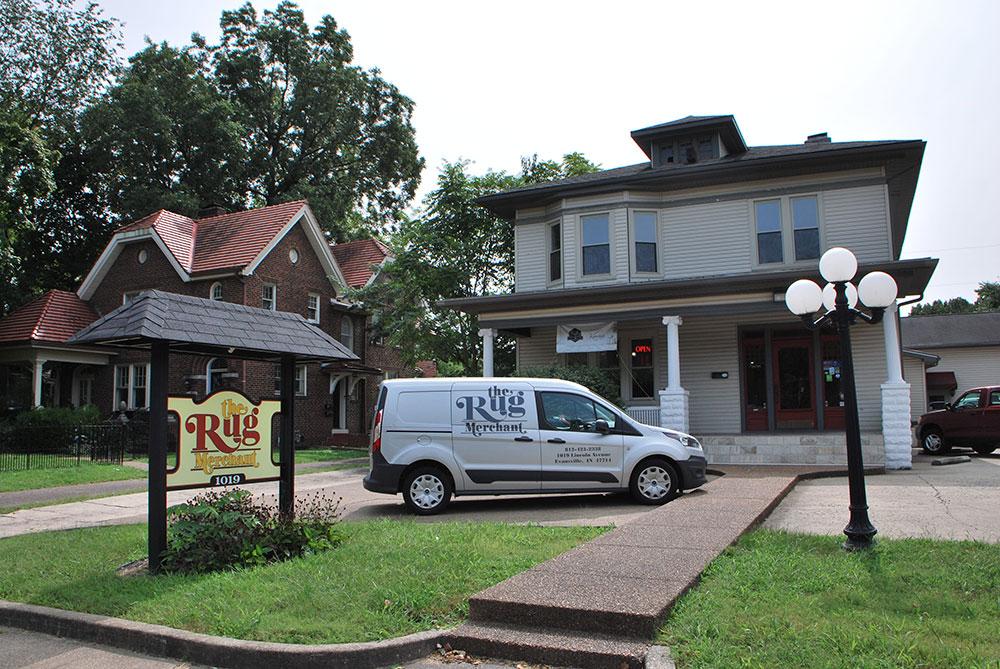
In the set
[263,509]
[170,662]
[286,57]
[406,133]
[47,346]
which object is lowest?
[170,662]

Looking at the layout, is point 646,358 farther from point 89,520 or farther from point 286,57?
point 286,57

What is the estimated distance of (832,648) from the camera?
4441mm

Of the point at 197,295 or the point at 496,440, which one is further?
the point at 197,295

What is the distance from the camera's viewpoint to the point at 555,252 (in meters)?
21.5

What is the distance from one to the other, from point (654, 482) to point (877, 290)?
14.7 feet

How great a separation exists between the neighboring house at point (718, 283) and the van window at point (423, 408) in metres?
7.99

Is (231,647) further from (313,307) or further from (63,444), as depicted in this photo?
(313,307)

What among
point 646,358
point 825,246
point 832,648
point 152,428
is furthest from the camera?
point 646,358

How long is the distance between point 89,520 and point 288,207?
66.8ft

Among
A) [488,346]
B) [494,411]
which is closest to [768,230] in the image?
[488,346]

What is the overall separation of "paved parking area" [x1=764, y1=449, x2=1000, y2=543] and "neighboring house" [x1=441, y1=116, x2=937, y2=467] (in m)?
2.93

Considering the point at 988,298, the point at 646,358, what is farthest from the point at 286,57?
the point at 988,298

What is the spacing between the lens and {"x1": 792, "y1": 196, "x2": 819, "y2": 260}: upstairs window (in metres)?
19.0

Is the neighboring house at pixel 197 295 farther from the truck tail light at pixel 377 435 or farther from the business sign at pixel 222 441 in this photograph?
the business sign at pixel 222 441
